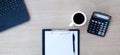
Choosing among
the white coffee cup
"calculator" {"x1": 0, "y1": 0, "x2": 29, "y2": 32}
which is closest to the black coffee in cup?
the white coffee cup

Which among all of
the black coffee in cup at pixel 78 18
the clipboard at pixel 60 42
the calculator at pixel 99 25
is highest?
the black coffee in cup at pixel 78 18

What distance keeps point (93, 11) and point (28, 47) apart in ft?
1.10

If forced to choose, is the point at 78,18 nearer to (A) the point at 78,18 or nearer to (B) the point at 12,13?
(A) the point at 78,18

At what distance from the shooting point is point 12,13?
127cm

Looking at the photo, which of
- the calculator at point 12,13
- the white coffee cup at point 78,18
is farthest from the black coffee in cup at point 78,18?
the calculator at point 12,13

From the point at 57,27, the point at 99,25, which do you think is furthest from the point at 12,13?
the point at 99,25

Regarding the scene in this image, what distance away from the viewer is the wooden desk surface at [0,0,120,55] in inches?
49.9

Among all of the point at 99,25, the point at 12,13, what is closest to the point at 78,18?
the point at 99,25

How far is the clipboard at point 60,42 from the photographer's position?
4.15 feet

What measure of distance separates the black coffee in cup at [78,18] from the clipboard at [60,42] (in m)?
0.05

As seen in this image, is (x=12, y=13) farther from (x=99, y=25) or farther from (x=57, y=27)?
(x=99, y=25)

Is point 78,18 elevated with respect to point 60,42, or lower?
elevated

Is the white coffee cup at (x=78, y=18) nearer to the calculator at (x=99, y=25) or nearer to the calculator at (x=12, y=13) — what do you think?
the calculator at (x=99, y=25)

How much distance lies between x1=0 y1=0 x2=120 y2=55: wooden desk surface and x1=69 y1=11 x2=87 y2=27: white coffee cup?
0.04 metres
